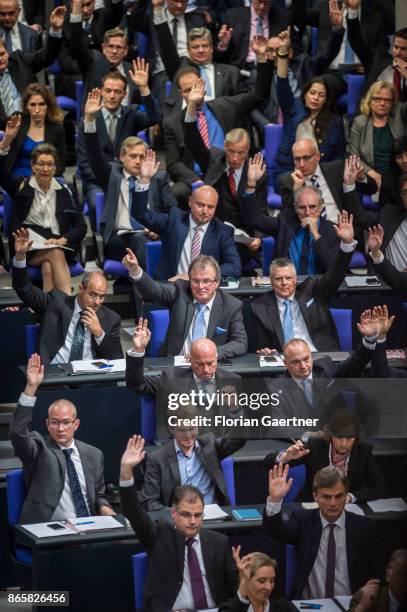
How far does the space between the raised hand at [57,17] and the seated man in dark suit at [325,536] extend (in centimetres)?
324

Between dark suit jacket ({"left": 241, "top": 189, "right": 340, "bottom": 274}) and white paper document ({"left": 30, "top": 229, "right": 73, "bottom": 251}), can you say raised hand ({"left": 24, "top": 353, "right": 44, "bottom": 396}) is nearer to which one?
white paper document ({"left": 30, "top": 229, "right": 73, "bottom": 251})

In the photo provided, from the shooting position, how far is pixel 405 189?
6.76 meters

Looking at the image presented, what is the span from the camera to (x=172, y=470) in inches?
213

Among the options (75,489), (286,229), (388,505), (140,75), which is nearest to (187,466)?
(75,489)

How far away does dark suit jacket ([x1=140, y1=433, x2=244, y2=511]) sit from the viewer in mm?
5391

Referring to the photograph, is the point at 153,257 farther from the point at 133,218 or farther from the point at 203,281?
the point at 203,281

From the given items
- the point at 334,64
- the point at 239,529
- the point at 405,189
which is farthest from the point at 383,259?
the point at 334,64

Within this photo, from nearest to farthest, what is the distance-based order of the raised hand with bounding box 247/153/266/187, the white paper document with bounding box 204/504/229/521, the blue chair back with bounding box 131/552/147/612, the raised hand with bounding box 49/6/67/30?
the blue chair back with bounding box 131/552/147/612, the white paper document with bounding box 204/504/229/521, the raised hand with bounding box 247/153/266/187, the raised hand with bounding box 49/6/67/30

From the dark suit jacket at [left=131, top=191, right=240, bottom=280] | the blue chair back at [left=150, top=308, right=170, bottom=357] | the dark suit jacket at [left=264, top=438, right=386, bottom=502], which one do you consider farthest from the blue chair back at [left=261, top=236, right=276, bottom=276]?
the dark suit jacket at [left=264, top=438, right=386, bottom=502]

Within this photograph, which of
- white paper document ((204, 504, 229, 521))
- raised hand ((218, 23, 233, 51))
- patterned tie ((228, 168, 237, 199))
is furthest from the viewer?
raised hand ((218, 23, 233, 51))

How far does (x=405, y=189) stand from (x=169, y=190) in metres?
1.17

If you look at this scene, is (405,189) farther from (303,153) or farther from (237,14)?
(237,14)

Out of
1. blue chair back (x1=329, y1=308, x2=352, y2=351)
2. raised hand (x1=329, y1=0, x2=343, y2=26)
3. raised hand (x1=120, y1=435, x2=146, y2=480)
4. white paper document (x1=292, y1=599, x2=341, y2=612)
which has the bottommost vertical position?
white paper document (x1=292, y1=599, x2=341, y2=612)

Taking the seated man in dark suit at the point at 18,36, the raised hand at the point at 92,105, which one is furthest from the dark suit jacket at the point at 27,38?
the raised hand at the point at 92,105
